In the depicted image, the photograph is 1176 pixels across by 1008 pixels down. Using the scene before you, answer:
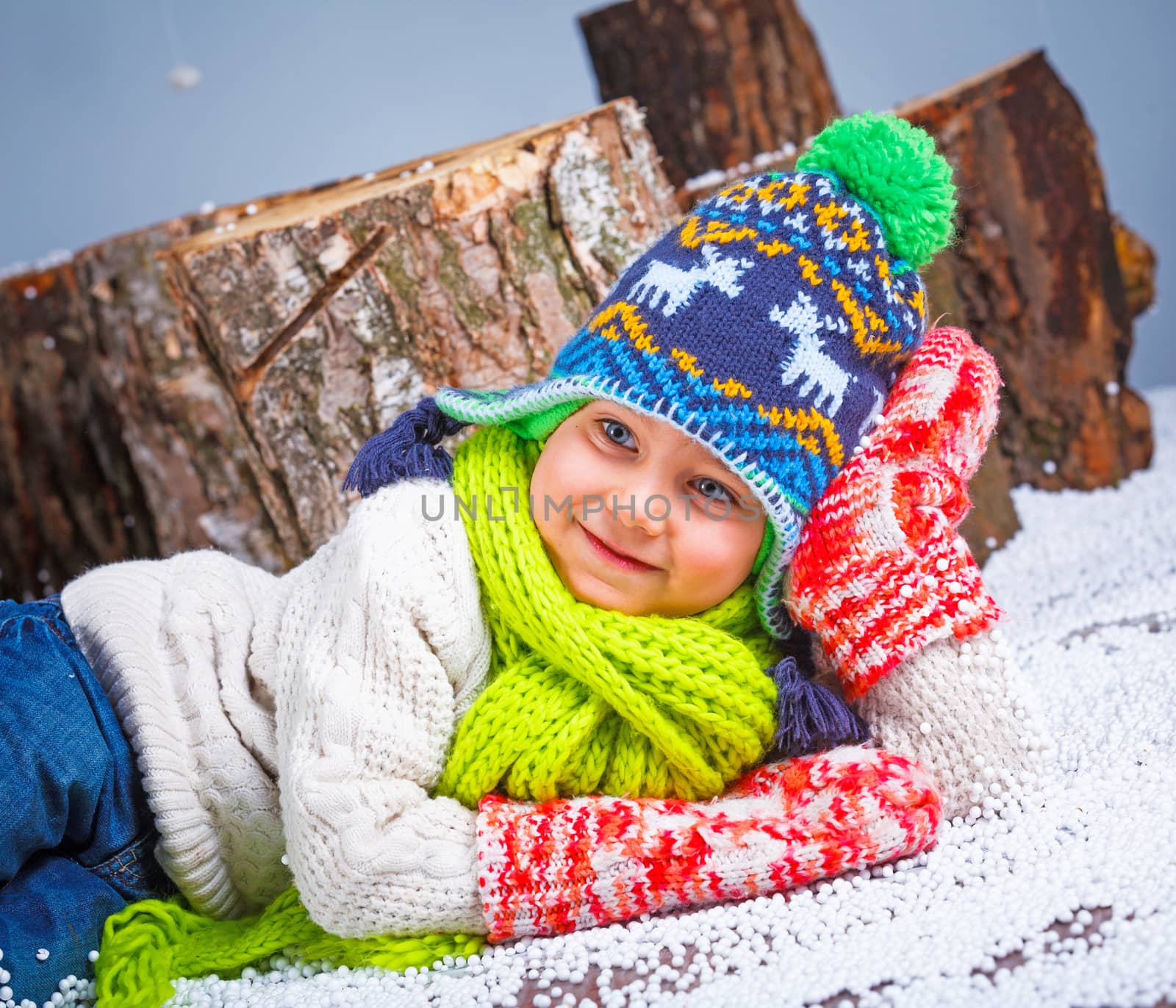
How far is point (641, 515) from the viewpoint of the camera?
101 cm

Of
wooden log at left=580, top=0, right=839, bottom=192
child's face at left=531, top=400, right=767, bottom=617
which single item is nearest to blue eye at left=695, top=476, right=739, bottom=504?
child's face at left=531, top=400, right=767, bottom=617

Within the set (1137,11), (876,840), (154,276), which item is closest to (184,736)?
(876,840)

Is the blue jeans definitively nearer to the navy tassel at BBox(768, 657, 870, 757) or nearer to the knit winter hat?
the knit winter hat

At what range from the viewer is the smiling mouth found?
1.04 meters

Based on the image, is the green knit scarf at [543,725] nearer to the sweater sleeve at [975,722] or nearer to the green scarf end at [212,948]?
the green scarf end at [212,948]

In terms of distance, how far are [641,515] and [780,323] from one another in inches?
8.3

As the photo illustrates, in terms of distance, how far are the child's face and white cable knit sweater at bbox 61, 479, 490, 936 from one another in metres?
0.10

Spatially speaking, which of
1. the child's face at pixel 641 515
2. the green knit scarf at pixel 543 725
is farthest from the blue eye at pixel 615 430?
the green knit scarf at pixel 543 725

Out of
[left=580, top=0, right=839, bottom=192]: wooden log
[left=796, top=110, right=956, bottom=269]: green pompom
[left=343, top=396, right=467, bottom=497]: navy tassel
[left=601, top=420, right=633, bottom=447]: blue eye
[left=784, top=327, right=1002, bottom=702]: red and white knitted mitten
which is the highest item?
[left=580, top=0, right=839, bottom=192]: wooden log

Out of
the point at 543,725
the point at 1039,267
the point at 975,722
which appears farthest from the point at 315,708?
the point at 1039,267

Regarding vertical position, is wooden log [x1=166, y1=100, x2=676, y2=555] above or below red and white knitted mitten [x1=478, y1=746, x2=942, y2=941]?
above

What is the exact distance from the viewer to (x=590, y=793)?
1.06 m

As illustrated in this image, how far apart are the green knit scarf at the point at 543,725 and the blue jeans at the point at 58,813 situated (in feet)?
0.14

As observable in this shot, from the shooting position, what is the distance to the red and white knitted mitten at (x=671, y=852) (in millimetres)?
940
